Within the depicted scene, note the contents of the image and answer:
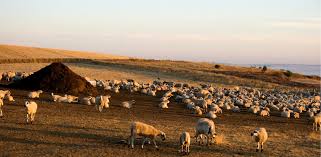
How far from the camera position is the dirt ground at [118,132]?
18391 millimetres

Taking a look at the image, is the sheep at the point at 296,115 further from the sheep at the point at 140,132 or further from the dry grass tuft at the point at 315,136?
the sheep at the point at 140,132

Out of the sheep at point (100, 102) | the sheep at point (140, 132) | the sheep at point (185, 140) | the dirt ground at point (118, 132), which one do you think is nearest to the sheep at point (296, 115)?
the dirt ground at point (118, 132)

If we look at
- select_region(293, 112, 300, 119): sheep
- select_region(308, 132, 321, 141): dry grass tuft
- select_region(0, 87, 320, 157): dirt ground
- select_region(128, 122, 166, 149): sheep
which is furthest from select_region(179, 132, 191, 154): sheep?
select_region(293, 112, 300, 119): sheep

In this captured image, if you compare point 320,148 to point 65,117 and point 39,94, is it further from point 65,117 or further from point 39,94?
point 39,94

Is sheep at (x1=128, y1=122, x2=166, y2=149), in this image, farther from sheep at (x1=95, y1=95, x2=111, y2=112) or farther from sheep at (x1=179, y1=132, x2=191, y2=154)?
sheep at (x1=95, y1=95, x2=111, y2=112)

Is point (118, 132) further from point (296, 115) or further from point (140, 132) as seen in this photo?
point (296, 115)

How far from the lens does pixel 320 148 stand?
2258 centimetres

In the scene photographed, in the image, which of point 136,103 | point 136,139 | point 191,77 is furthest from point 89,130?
point 191,77

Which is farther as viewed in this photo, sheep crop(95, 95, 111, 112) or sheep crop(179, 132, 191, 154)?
sheep crop(95, 95, 111, 112)

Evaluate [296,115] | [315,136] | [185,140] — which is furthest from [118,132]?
[296,115]

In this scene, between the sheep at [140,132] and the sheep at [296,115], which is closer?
the sheep at [140,132]

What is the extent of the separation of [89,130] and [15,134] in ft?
12.0

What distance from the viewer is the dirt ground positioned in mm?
18391

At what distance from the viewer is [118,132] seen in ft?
73.2
